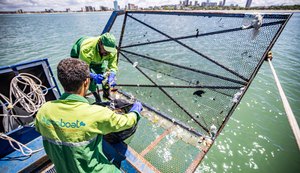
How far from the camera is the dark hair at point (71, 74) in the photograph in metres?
1.39

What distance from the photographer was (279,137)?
16.0 feet

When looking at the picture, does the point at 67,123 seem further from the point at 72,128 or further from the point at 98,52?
the point at 98,52

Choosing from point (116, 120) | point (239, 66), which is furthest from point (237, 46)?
point (116, 120)

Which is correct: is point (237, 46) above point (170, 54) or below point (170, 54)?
above

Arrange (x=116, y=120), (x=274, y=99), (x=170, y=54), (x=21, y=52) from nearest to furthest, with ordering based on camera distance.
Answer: (x=116, y=120) → (x=274, y=99) → (x=170, y=54) → (x=21, y=52)

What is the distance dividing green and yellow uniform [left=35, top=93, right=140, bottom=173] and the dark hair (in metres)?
0.09

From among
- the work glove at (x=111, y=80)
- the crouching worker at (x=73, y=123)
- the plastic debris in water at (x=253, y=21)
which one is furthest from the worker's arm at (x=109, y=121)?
the plastic debris in water at (x=253, y=21)

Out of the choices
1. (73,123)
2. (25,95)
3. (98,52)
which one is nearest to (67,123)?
(73,123)

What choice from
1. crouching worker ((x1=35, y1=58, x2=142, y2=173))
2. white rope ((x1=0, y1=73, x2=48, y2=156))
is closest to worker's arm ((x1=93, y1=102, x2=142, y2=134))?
crouching worker ((x1=35, y1=58, x2=142, y2=173))

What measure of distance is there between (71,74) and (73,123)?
43 cm

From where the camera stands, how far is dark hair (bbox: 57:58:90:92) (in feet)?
4.56

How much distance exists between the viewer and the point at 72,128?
4.34 ft

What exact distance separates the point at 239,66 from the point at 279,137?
135 inches

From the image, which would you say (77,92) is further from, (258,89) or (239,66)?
(258,89)
